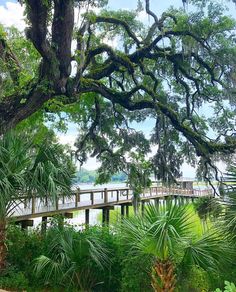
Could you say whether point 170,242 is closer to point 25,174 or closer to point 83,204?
point 25,174

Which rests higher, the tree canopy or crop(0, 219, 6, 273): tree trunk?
the tree canopy

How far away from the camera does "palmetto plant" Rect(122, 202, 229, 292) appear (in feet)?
14.1

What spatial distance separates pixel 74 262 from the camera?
19.1ft

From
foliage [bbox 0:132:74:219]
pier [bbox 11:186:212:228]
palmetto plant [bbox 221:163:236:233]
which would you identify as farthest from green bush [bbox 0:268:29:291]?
palmetto plant [bbox 221:163:236:233]

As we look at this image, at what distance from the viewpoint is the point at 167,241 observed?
13.9ft

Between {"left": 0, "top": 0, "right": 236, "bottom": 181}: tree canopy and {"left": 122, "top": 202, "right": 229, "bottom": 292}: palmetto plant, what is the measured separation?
9.90 ft

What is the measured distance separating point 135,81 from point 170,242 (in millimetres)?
6118

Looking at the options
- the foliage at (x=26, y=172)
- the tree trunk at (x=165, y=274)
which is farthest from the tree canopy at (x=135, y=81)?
the tree trunk at (x=165, y=274)

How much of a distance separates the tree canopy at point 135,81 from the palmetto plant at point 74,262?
7.46ft

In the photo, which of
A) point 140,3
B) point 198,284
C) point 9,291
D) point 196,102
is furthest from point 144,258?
point 196,102

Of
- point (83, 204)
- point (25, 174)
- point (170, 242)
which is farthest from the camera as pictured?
point (83, 204)

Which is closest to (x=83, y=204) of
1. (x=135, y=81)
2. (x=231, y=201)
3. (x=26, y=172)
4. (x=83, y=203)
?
(x=83, y=203)

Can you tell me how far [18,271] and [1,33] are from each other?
4478 mm

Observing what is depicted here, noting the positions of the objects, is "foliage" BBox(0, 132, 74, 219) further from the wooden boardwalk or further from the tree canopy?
the wooden boardwalk
